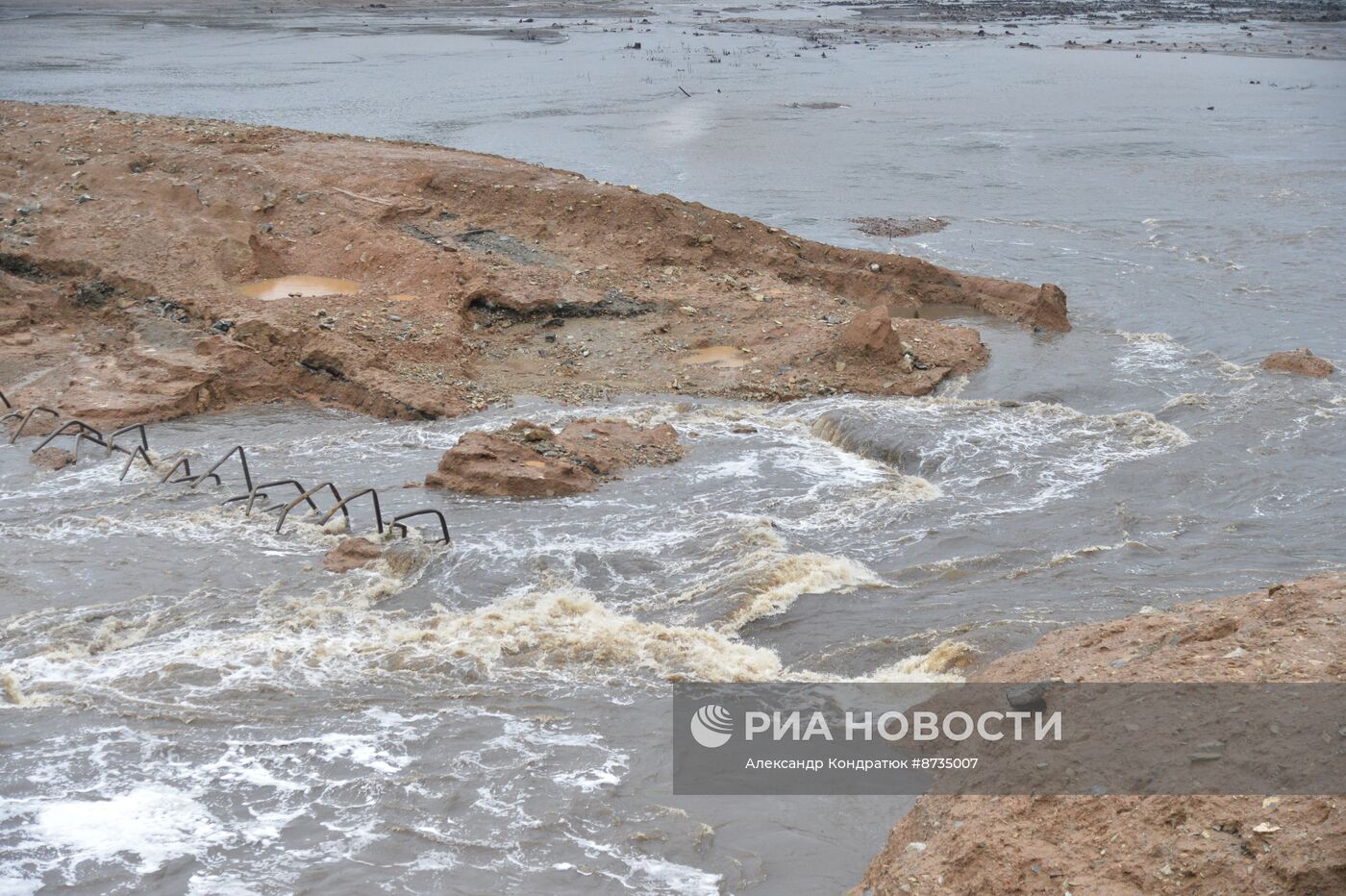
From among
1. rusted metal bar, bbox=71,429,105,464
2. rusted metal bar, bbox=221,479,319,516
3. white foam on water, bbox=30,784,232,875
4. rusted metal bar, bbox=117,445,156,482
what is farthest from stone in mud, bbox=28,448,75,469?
white foam on water, bbox=30,784,232,875

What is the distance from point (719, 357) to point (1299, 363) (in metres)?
6.71

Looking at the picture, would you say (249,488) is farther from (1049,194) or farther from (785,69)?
(785,69)

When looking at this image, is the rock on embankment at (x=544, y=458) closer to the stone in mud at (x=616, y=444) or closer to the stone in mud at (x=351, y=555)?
the stone in mud at (x=616, y=444)

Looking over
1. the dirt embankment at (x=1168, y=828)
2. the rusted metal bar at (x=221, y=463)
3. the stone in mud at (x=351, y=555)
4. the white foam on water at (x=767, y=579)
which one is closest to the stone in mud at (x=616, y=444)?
the white foam on water at (x=767, y=579)

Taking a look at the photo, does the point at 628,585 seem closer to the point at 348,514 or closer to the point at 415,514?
the point at 415,514

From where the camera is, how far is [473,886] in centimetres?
632

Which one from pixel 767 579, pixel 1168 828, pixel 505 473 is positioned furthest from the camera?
pixel 505 473

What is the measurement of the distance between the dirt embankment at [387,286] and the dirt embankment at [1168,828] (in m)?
6.95

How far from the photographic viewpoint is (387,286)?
1514cm

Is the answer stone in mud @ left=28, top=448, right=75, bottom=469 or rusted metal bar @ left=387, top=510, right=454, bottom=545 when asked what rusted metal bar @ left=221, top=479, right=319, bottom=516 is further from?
stone in mud @ left=28, top=448, right=75, bottom=469

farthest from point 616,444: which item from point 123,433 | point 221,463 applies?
→ point 123,433

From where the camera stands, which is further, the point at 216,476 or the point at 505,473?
the point at 216,476

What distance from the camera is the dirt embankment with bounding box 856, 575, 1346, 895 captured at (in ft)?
16.9

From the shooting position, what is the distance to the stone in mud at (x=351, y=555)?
31.9 ft
